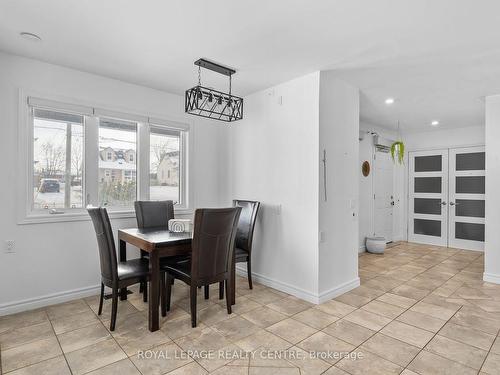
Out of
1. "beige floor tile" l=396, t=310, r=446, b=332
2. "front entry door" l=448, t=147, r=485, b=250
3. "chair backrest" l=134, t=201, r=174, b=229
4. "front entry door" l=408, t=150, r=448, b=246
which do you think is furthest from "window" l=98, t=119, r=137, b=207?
"front entry door" l=448, t=147, r=485, b=250

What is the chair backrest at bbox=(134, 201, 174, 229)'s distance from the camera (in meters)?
3.47

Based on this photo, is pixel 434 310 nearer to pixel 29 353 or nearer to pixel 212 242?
pixel 212 242

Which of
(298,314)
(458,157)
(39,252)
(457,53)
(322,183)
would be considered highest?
(457,53)

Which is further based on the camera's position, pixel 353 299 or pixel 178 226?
pixel 353 299

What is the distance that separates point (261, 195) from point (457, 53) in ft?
7.95

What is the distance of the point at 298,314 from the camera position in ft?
9.36

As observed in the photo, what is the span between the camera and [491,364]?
6.74 ft

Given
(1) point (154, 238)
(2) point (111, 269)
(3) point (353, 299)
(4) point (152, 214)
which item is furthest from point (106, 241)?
(3) point (353, 299)

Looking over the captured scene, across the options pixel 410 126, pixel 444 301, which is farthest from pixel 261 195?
pixel 410 126

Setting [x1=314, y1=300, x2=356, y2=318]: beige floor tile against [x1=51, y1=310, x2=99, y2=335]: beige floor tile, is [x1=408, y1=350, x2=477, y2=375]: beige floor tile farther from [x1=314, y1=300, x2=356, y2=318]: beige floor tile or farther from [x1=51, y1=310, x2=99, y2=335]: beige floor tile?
[x1=51, y1=310, x2=99, y2=335]: beige floor tile

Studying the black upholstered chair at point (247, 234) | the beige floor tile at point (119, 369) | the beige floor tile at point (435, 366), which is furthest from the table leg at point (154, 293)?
the beige floor tile at point (435, 366)

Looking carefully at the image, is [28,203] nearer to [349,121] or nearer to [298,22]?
[298,22]

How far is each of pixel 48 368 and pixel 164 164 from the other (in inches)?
99.2

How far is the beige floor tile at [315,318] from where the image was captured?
2.65m
